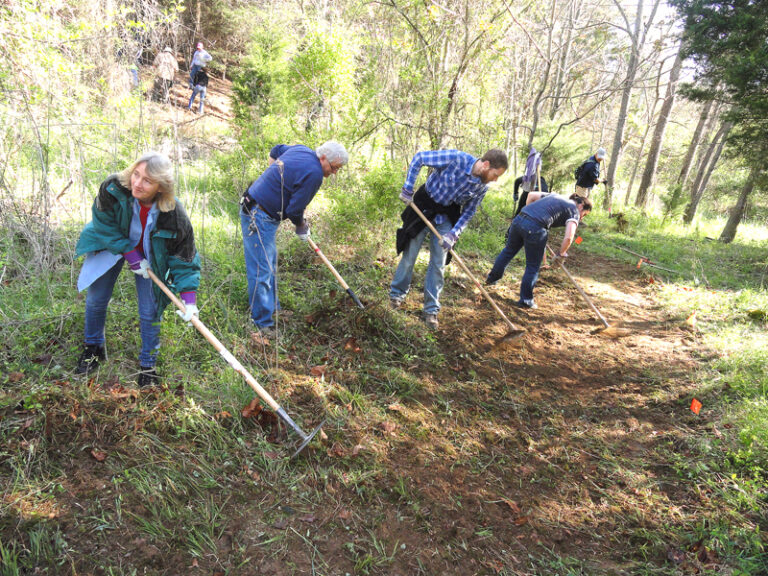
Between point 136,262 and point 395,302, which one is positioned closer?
point 136,262

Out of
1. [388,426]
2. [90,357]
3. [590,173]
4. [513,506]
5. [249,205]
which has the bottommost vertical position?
[513,506]

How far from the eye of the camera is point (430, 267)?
451cm

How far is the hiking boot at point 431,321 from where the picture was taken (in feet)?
14.9

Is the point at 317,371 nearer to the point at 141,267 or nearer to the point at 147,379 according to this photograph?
the point at 147,379

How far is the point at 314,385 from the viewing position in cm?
308

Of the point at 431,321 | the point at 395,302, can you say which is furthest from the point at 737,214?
the point at 395,302

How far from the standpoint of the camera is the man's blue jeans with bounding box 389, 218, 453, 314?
14.6 feet

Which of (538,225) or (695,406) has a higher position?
(538,225)

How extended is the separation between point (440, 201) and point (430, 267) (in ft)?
2.35

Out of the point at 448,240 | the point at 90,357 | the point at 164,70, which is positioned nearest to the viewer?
the point at 90,357

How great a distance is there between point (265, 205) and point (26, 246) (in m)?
2.39

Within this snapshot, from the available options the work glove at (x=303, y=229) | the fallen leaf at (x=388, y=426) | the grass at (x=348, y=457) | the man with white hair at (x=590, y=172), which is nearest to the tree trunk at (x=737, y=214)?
the man with white hair at (x=590, y=172)

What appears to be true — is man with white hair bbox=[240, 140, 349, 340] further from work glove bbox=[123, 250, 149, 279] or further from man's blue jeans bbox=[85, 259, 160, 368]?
work glove bbox=[123, 250, 149, 279]

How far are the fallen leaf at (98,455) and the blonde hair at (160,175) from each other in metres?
1.43
